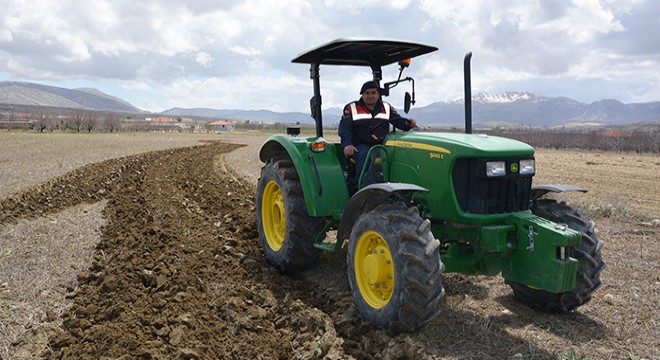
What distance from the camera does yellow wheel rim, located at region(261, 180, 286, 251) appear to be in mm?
6109

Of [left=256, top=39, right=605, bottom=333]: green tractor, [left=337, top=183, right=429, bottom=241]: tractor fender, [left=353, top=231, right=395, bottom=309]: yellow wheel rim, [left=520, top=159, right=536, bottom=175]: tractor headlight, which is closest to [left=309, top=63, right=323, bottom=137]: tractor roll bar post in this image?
[left=256, top=39, right=605, bottom=333]: green tractor

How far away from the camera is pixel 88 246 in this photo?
22.1 ft

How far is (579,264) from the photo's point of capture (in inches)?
170

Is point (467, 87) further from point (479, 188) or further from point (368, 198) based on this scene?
point (368, 198)

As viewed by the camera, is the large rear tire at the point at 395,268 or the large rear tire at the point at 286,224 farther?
the large rear tire at the point at 286,224

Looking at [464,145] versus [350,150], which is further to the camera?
[350,150]

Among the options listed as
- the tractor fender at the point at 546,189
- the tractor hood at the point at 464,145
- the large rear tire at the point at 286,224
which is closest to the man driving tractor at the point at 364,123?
the tractor hood at the point at 464,145

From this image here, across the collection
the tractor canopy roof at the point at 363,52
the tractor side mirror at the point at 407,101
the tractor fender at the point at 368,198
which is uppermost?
the tractor canopy roof at the point at 363,52

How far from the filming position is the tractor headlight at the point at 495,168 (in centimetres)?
424

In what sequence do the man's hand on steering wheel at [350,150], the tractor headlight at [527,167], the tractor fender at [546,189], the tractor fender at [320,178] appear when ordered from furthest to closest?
1. the tractor fender at [320,178]
2. the man's hand on steering wheel at [350,150]
3. the tractor fender at [546,189]
4. the tractor headlight at [527,167]

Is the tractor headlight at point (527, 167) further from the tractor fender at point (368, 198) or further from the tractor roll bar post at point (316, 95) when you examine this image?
the tractor roll bar post at point (316, 95)

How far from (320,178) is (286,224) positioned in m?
0.66

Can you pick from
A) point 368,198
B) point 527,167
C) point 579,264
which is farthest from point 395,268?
point 579,264

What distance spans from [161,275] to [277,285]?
3.88ft
